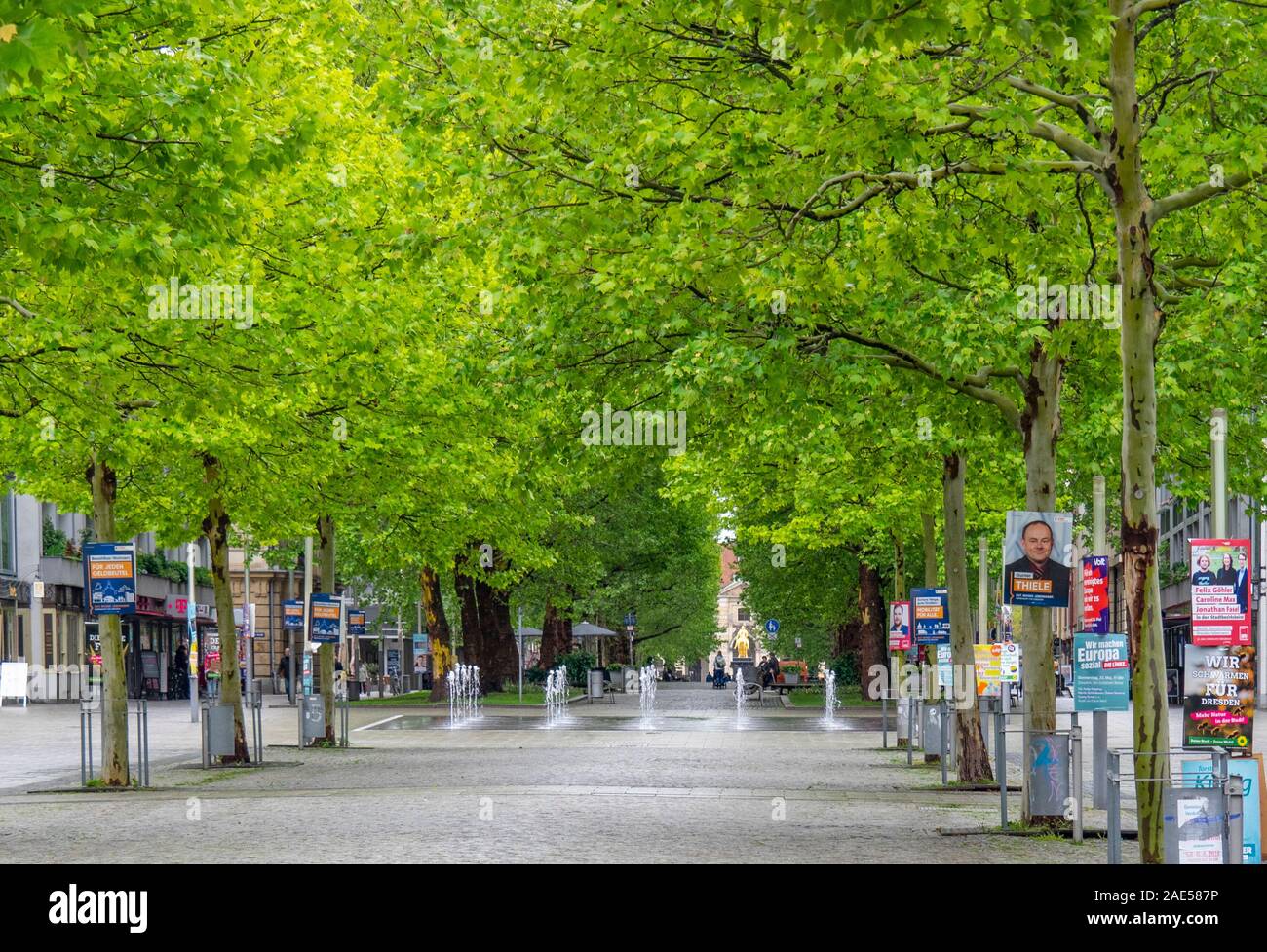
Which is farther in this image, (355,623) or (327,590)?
(355,623)

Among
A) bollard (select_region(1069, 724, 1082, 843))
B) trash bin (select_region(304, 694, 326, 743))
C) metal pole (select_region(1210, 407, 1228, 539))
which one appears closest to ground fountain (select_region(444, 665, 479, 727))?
trash bin (select_region(304, 694, 326, 743))

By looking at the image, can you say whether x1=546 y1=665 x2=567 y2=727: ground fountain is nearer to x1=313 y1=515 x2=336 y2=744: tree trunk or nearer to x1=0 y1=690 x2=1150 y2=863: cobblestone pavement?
x1=313 y1=515 x2=336 y2=744: tree trunk

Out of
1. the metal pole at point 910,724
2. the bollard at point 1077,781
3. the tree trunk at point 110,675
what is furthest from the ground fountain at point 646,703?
the bollard at point 1077,781

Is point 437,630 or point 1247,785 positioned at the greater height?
point 1247,785

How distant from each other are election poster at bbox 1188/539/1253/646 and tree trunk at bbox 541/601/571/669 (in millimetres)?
56050

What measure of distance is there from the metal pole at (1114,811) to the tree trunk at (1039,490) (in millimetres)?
5280

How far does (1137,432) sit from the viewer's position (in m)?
12.7

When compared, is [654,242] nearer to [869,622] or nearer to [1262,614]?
[869,622]

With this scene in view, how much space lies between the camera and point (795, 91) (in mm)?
13562

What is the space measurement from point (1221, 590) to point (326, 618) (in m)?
22.0

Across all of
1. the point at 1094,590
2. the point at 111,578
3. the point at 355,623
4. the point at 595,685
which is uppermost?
the point at 111,578

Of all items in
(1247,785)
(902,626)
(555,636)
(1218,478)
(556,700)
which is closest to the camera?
(1247,785)

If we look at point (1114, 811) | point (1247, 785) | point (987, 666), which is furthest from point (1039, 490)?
point (987, 666)
